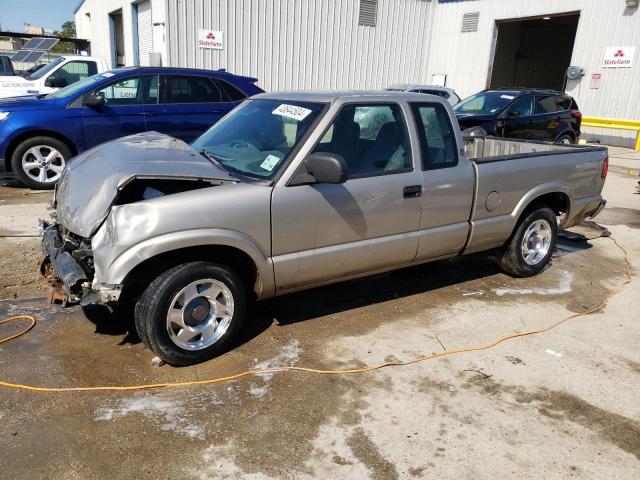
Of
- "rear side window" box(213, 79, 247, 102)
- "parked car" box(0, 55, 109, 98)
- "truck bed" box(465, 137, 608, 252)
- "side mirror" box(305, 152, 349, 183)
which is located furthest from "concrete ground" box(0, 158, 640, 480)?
"parked car" box(0, 55, 109, 98)

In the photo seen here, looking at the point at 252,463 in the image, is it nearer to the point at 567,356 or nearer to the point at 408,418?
the point at 408,418

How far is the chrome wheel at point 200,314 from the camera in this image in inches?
141

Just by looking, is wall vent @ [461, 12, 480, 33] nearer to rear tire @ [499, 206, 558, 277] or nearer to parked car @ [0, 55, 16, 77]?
parked car @ [0, 55, 16, 77]

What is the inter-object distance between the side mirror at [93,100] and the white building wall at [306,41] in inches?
328

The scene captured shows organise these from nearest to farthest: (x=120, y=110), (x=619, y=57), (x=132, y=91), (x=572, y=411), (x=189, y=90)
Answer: (x=572, y=411) → (x=120, y=110) → (x=132, y=91) → (x=189, y=90) → (x=619, y=57)

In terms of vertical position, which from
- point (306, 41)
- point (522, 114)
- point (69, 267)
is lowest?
point (69, 267)

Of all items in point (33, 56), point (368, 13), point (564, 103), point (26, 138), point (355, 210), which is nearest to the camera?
point (355, 210)

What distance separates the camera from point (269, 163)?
392cm

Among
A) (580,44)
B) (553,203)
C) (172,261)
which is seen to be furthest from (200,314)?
(580,44)

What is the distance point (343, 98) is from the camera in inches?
164

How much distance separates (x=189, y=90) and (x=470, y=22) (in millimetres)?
15726

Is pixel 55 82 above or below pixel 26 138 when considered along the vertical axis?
above

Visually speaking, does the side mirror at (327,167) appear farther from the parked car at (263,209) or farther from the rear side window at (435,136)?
the rear side window at (435,136)

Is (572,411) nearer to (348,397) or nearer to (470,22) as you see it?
(348,397)
